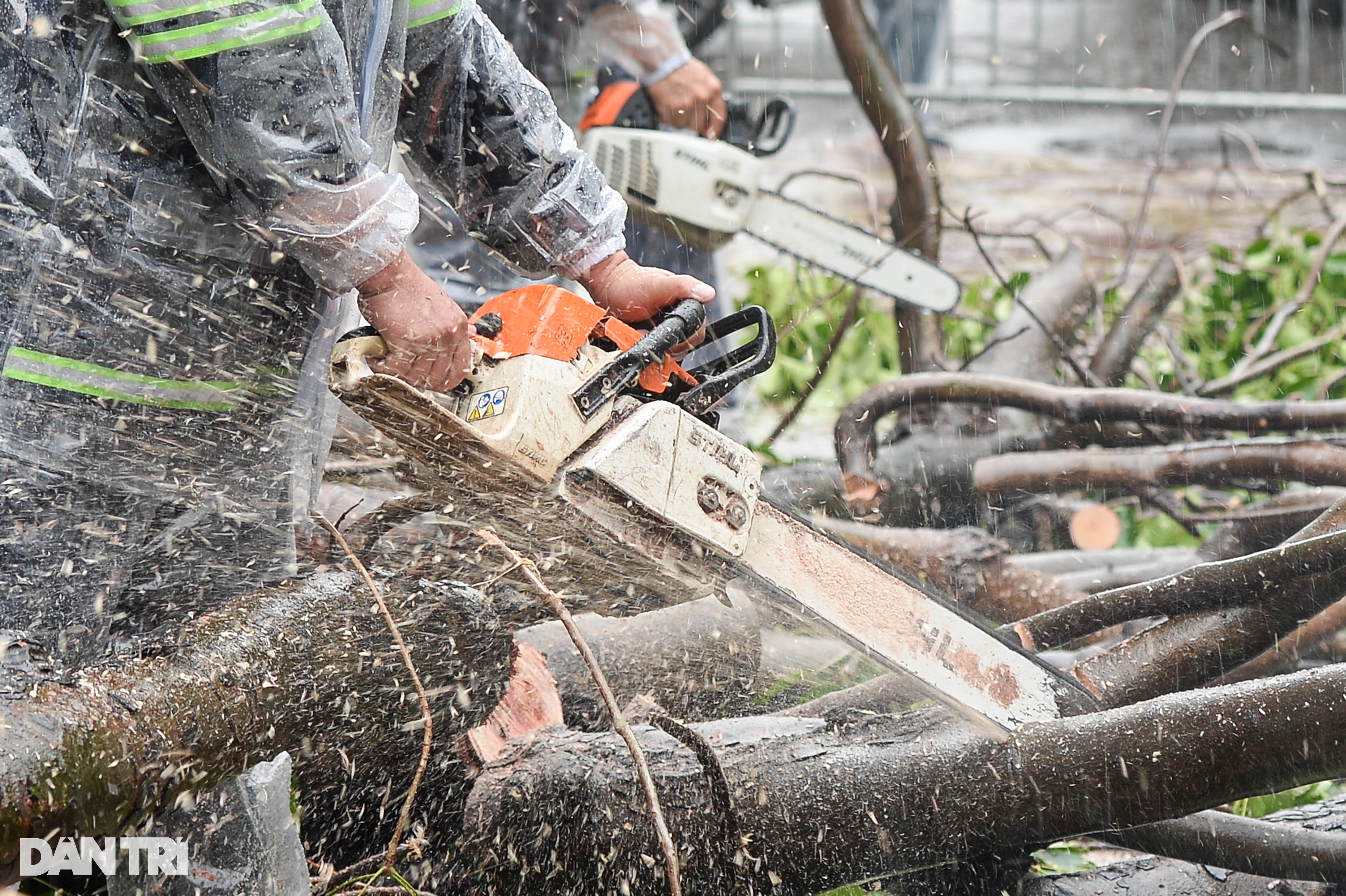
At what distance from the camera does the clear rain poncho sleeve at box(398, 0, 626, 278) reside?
6.13 ft

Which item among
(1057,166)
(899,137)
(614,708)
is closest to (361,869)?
(614,708)

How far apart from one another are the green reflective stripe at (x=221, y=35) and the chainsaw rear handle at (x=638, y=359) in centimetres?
58

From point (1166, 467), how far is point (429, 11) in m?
1.96

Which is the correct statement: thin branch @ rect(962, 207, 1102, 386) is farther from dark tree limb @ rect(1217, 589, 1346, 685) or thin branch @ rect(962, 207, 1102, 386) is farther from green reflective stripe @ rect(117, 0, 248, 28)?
green reflective stripe @ rect(117, 0, 248, 28)

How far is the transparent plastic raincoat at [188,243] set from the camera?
1476 millimetres

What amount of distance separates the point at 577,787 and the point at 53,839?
741mm

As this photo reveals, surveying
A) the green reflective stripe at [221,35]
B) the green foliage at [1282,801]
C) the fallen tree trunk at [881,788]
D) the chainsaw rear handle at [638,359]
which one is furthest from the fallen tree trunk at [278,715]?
the green foliage at [1282,801]

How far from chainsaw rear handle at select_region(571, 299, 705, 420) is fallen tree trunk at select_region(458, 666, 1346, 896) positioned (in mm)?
560

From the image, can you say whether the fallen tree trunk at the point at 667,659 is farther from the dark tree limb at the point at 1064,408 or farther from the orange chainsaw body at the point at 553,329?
the dark tree limb at the point at 1064,408

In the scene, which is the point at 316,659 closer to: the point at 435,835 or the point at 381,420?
the point at 381,420

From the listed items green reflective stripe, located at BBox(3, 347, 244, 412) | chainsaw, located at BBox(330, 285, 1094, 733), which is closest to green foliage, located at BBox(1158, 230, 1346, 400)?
chainsaw, located at BBox(330, 285, 1094, 733)

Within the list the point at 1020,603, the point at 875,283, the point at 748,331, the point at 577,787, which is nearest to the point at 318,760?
the point at 577,787

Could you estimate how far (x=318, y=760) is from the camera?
1.72m

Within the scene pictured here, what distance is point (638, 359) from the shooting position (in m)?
1.68
